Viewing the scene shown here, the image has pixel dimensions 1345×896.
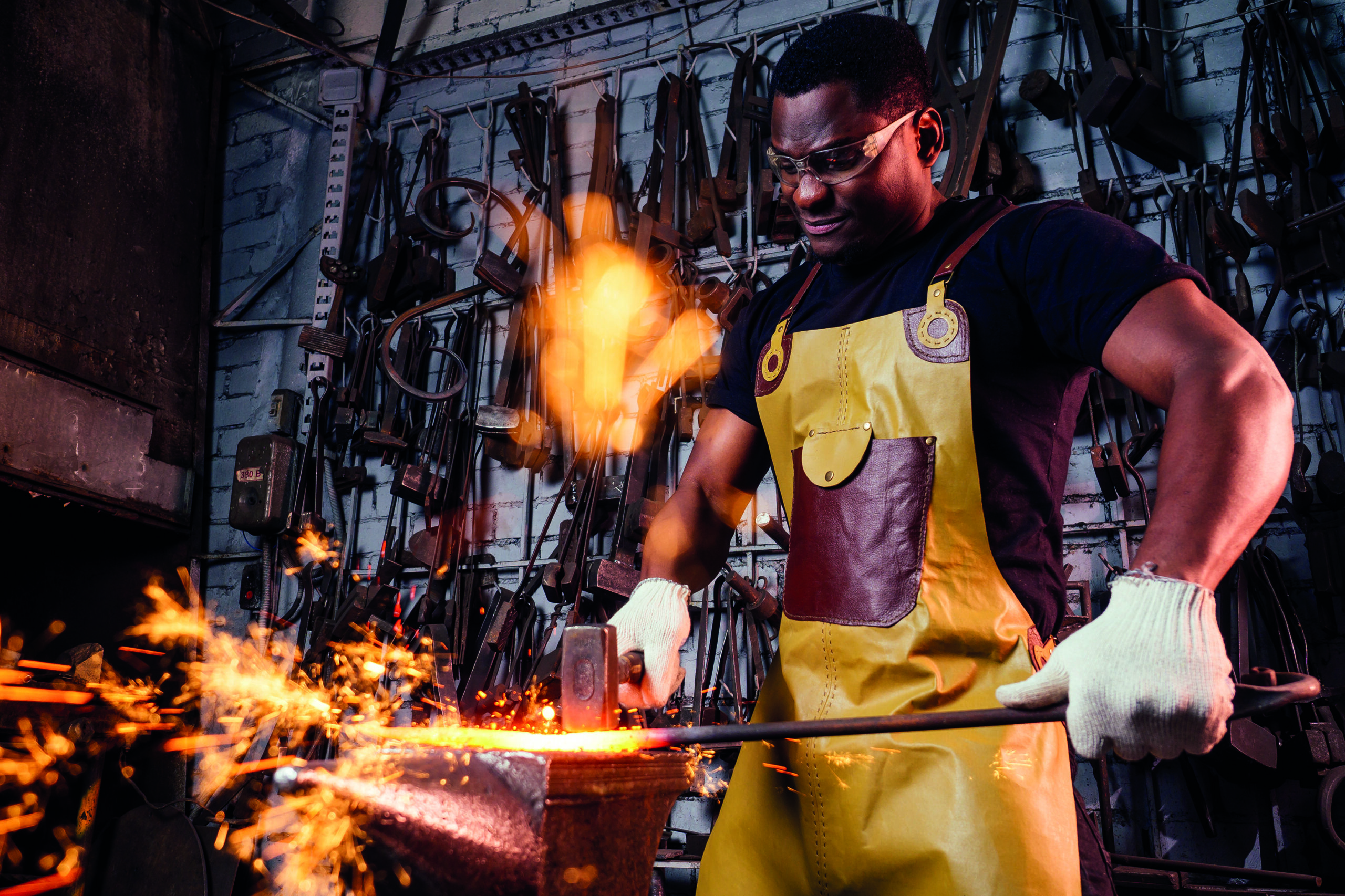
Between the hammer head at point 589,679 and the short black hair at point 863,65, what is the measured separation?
1028mm

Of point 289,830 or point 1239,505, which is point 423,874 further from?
point 289,830

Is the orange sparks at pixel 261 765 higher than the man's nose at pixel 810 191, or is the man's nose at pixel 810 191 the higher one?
the man's nose at pixel 810 191

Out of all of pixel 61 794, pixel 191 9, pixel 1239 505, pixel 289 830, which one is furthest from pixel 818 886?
pixel 191 9

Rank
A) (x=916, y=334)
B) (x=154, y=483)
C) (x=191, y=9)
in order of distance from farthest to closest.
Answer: (x=191, y=9) → (x=154, y=483) → (x=916, y=334)

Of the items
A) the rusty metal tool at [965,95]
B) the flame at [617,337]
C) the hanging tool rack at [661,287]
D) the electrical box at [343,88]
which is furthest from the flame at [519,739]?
the electrical box at [343,88]

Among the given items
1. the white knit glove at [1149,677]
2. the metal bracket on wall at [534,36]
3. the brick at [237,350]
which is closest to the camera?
the white knit glove at [1149,677]

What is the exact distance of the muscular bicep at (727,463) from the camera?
196 centimetres

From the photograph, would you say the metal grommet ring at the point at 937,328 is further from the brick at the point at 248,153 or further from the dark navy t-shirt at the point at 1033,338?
the brick at the point at 248,153

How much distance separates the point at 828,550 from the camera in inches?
62.1

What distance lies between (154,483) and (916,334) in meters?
4.15

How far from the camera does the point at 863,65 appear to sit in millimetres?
1728

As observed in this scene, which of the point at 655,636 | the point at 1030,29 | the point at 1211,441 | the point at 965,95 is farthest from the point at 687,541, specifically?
the point at 1030,29

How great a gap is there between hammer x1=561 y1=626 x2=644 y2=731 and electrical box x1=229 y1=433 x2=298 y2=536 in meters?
3.49

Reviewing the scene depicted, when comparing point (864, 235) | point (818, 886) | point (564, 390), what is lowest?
point (818, 886)
